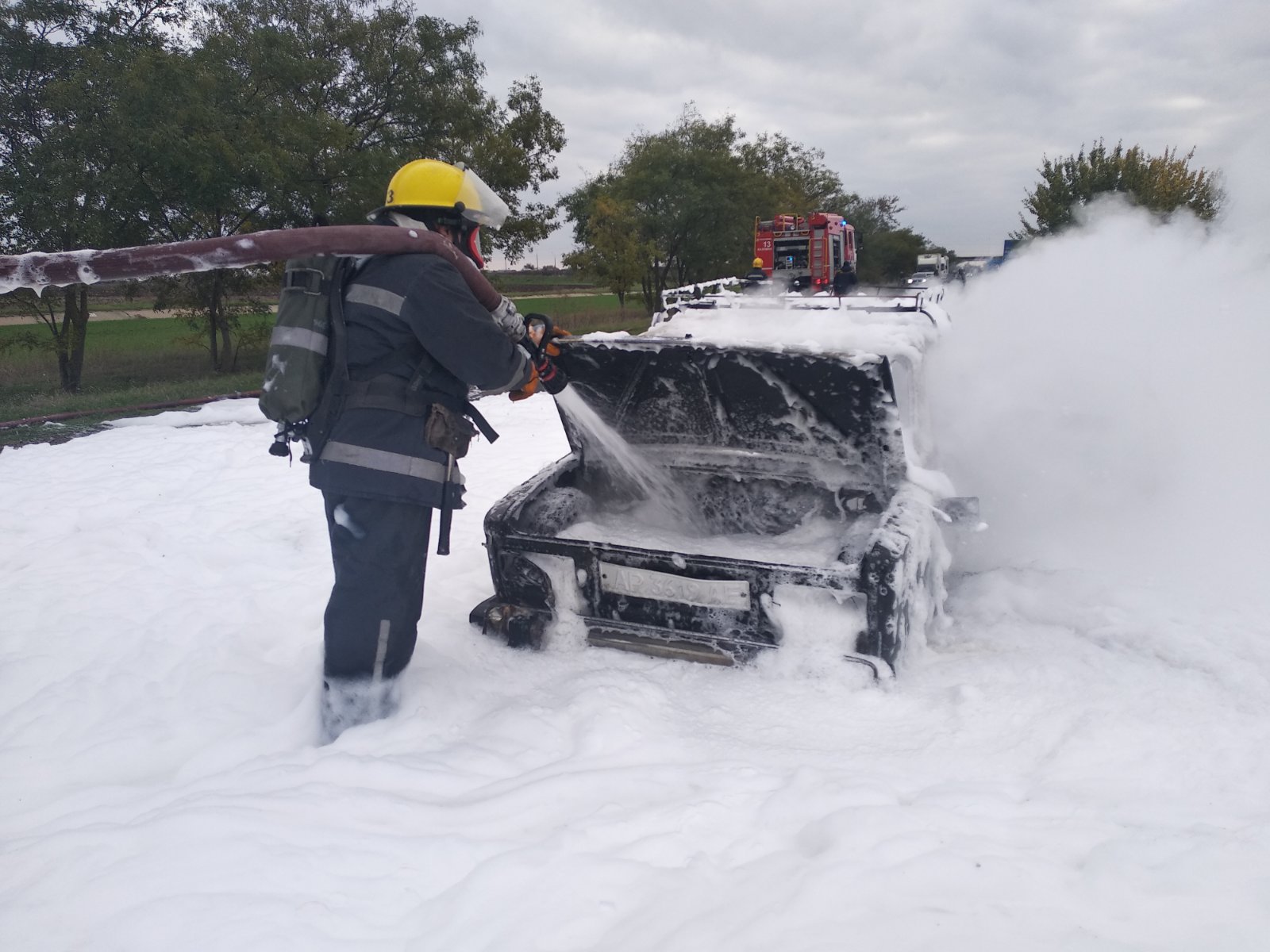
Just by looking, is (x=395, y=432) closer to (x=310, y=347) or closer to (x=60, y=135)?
(x=310, y=347)

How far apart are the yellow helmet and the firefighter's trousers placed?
1.14 m

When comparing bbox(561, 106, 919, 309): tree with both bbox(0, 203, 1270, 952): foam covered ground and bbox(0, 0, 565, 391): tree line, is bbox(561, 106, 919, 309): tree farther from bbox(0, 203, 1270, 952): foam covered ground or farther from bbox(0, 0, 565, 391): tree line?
bbox(0, 203, 1270, 952): foam covered ground

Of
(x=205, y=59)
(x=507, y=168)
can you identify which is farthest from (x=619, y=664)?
(x=507, y=168)

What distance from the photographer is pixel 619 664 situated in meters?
3.49

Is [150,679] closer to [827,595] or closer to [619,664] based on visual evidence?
[619,664]

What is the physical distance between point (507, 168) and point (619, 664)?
17.4 metres

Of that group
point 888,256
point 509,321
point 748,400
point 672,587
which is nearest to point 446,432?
point 509,321

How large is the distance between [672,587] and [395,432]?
1242mm

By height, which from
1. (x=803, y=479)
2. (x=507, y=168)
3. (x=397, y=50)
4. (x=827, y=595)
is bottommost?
(x=827, y=595)

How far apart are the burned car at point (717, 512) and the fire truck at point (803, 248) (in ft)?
55.9

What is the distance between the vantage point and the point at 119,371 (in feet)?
58.3

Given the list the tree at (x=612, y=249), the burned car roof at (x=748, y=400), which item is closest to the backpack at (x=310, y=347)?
the burned car roof at (x=748, y=400)

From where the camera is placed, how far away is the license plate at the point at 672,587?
326 cm

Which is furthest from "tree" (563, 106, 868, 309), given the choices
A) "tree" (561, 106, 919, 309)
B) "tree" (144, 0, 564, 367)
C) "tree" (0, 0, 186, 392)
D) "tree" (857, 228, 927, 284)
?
"tree" (857, 228, 927, 284)
